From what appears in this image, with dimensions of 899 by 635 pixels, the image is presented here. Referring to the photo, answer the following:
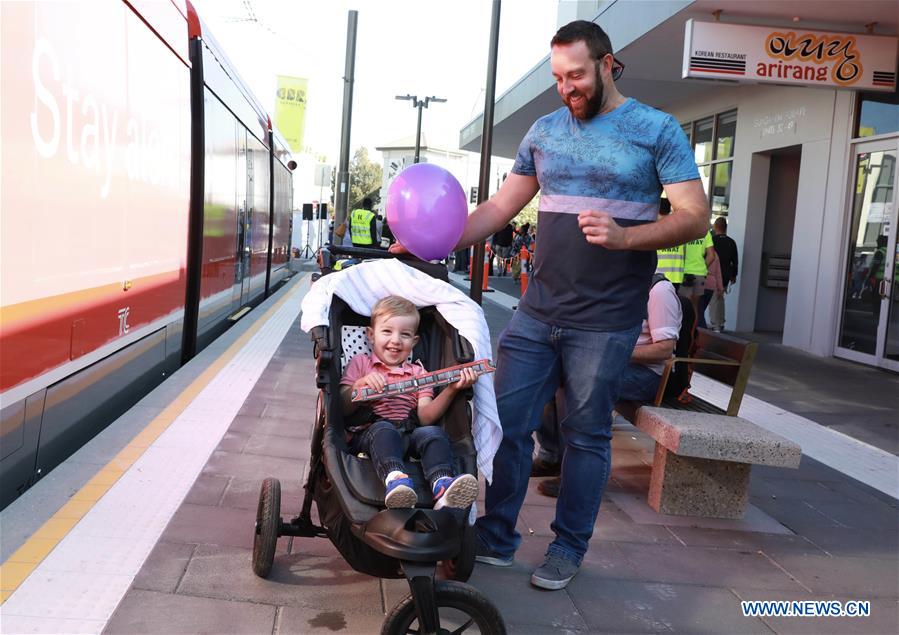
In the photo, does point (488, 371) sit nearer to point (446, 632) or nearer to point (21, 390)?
point (446, 632)

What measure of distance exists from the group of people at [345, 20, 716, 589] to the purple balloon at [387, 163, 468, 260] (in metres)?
0.16

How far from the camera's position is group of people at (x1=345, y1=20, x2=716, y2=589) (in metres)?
3.39

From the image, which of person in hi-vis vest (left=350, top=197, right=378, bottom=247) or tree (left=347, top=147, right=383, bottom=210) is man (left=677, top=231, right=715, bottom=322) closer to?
person in hi-vis vest (left=350, top=197, right=378, bottom=247)

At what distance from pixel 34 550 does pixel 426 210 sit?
6.67ft

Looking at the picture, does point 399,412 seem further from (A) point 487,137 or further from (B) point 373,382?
(A) point 487,137

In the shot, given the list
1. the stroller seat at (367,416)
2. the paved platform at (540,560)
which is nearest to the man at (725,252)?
the paved platform at (540,560)

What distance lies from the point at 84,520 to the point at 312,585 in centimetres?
113

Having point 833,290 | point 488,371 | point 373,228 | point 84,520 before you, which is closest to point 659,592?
point 488,371

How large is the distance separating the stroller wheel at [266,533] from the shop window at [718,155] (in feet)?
41.2

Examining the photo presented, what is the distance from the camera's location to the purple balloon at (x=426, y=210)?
3592mm

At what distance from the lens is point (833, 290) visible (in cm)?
1166

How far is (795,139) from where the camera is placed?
41.6 ft

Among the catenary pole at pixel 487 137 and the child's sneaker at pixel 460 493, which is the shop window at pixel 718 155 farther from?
the child's sneaker at pixel 460 493

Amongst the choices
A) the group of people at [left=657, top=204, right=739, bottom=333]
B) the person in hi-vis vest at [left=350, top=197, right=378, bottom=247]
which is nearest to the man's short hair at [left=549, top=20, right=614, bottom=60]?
the group of people at [left=657, top=204, right=739, bottom=333]
